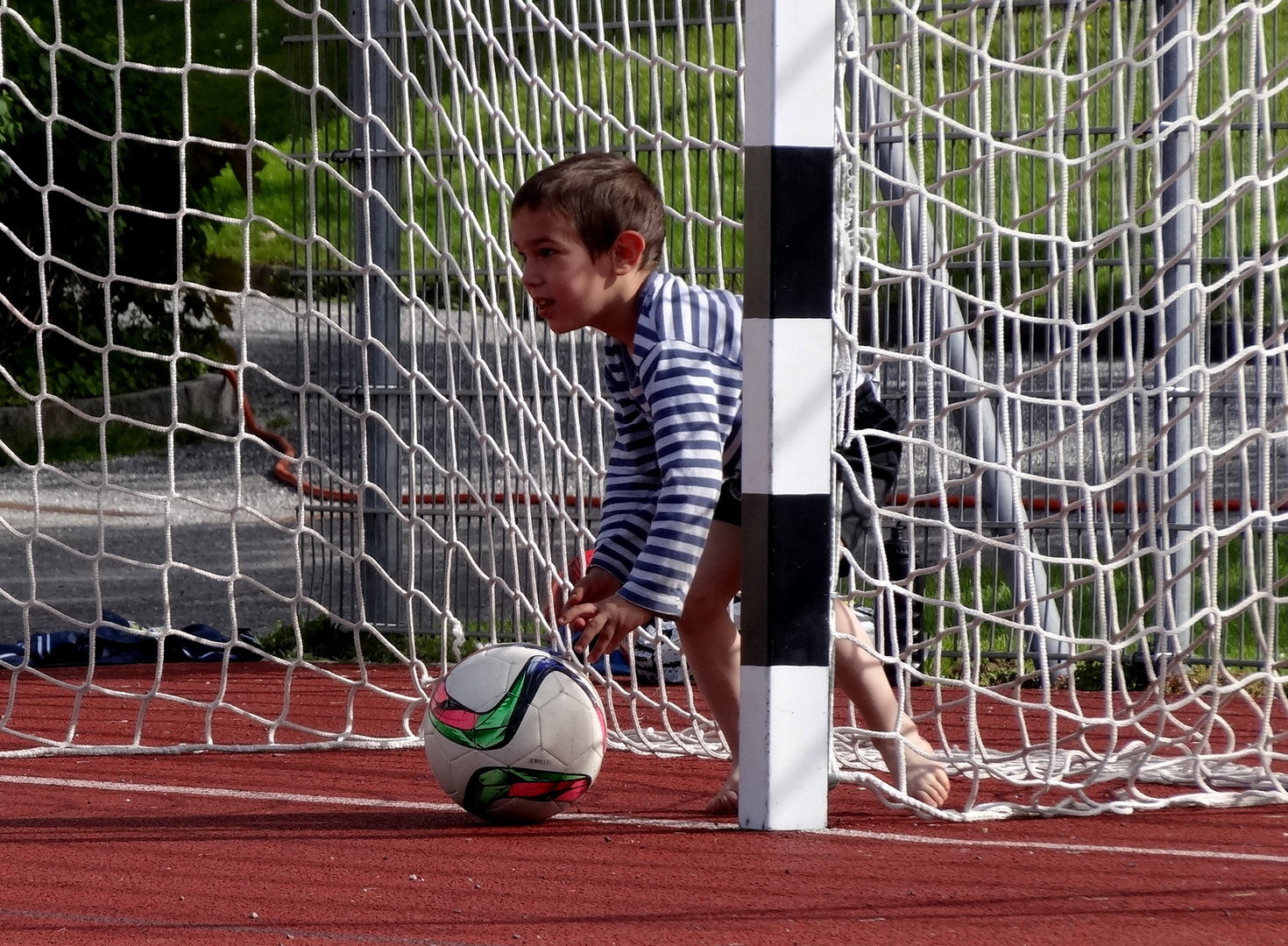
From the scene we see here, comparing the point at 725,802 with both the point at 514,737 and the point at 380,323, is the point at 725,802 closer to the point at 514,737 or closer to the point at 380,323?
the point at 514,737

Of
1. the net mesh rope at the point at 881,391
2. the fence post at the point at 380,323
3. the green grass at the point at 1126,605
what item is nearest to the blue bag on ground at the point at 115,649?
the net mesh rope at the point at 881,391

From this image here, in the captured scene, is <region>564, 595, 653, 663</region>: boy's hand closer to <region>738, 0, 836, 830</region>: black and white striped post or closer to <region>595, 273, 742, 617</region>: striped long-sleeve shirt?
<region>595, 273, 742, 617</region>: striped long-sleeve shirt

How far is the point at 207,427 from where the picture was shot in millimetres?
13797

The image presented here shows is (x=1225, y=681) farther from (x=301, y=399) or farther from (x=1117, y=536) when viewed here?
(x=301, y=399)

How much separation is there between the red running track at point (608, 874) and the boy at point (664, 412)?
0.30 m

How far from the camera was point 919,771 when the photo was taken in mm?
3285

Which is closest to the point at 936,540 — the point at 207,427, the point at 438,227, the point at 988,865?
the point at 438,227

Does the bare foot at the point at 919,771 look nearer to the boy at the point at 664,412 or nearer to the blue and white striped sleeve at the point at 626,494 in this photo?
the boy at the point at 664,412

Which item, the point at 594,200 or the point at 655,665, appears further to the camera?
the point at 655,665

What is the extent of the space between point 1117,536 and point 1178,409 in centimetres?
50

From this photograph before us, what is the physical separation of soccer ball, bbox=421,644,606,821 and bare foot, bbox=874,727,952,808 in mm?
586

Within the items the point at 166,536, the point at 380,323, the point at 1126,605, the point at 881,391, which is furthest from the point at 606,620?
the point at 1126,605

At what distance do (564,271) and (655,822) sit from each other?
3.61 feet

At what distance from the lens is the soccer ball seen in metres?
3.09
